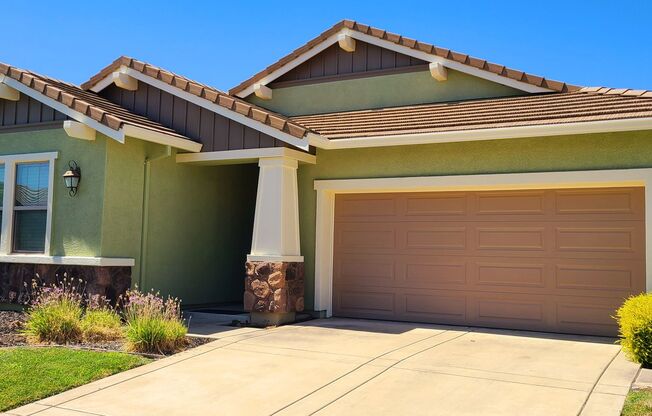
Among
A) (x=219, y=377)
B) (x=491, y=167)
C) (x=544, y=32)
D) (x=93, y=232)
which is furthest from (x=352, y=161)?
(x=544, y=32)

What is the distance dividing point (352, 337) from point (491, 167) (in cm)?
352

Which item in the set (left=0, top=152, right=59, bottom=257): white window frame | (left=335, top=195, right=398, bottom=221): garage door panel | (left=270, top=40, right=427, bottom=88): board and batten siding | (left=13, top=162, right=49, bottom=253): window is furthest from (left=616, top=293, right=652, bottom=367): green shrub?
(left=13, top=162, right=49, bottom=253): window

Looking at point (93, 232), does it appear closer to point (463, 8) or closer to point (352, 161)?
point (352, 161)

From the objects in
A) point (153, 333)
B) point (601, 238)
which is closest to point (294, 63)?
point (601, 238)

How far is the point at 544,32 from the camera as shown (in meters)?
17.5

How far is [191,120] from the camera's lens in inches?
458

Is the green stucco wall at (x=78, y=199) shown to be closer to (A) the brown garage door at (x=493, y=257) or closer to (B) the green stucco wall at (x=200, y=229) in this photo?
(B) the green stucco wall at (x=200, y=229)

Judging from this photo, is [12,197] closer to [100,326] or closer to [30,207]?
[30,207]

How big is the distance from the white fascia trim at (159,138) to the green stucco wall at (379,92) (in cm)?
296

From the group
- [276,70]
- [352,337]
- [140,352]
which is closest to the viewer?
[140,352]

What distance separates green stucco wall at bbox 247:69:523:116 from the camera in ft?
40.2

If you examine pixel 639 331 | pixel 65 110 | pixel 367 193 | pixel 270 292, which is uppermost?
pixel 65 110

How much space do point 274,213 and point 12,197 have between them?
462 cm

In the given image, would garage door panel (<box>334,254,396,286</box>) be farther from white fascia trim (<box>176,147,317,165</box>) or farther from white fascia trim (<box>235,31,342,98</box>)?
white fascia trim (<box>235,31,342,98</box>)
